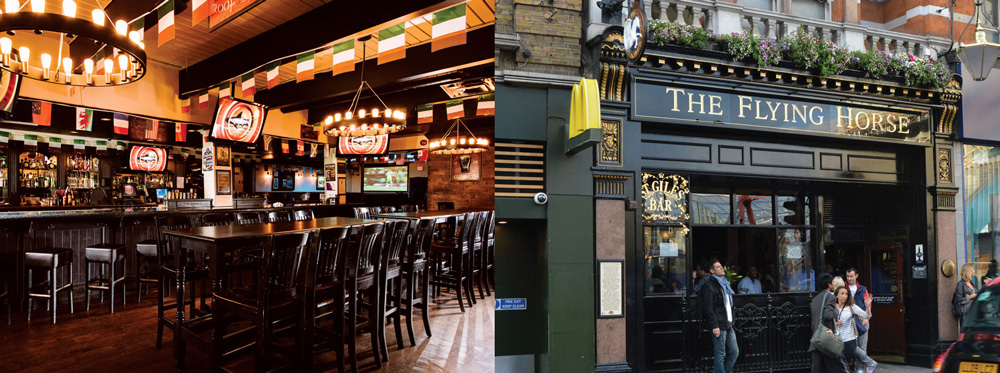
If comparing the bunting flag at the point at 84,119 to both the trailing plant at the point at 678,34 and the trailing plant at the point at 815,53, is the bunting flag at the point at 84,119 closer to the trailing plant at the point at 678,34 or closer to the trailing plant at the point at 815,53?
the trailing plant at the point at 678,34

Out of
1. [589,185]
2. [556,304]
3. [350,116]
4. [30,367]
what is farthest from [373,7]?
[30,367]

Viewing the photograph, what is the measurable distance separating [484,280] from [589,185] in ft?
10.8

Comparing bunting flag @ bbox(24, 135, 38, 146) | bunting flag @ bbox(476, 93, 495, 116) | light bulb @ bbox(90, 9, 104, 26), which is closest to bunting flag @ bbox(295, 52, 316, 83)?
light bulb @ bbox(90, 9, 104, 26)

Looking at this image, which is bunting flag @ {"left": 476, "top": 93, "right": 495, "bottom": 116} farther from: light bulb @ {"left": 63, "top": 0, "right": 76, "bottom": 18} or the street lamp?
the street lamp

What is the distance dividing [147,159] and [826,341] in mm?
11653

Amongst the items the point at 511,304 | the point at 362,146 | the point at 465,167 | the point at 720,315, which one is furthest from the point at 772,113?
the point at 362,146

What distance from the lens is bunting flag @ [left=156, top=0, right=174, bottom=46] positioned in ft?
14.8

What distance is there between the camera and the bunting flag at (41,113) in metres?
7.48

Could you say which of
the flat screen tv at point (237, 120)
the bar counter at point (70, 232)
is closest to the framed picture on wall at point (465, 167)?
the flat screen tv at point (237, 120)

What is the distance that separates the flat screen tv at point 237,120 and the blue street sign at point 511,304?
21.5 ft

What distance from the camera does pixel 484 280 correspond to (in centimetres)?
631

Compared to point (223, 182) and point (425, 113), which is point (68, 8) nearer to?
point (425, 113)

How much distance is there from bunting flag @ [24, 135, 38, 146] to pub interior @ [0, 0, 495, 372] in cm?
3

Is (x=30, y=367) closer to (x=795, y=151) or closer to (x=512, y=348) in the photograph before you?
(x=512, y=348)
